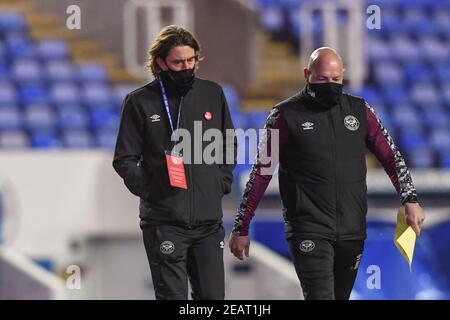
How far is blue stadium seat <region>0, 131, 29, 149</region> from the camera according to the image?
43.1 feet

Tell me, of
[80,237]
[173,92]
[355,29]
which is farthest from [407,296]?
[355,29]

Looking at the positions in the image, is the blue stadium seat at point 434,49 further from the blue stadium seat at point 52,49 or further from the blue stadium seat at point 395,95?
the blue stadium seat at point 52,49

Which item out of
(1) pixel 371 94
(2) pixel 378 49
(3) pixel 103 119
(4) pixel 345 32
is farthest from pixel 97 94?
(2) pixel 378 49

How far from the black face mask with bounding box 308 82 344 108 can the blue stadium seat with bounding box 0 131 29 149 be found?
8.30 m

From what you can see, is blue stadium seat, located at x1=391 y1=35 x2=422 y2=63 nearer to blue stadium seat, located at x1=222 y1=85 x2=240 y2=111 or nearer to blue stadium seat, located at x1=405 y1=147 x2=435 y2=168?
blue stadium seat, located at x1=405 y1=147 x2=435 y2=168

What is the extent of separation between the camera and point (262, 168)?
534cm

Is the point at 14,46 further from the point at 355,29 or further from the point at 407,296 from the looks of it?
the point at 407,296

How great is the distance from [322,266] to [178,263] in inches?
25.4

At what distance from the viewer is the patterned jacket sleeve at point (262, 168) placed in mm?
5301

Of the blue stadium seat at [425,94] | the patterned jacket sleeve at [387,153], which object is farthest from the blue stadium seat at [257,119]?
the patterned jacket sleeve at [387,153]

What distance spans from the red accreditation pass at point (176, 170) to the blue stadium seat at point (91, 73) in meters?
9.21

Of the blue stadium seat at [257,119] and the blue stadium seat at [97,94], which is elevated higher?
the blue stadium seat at [97,94]
